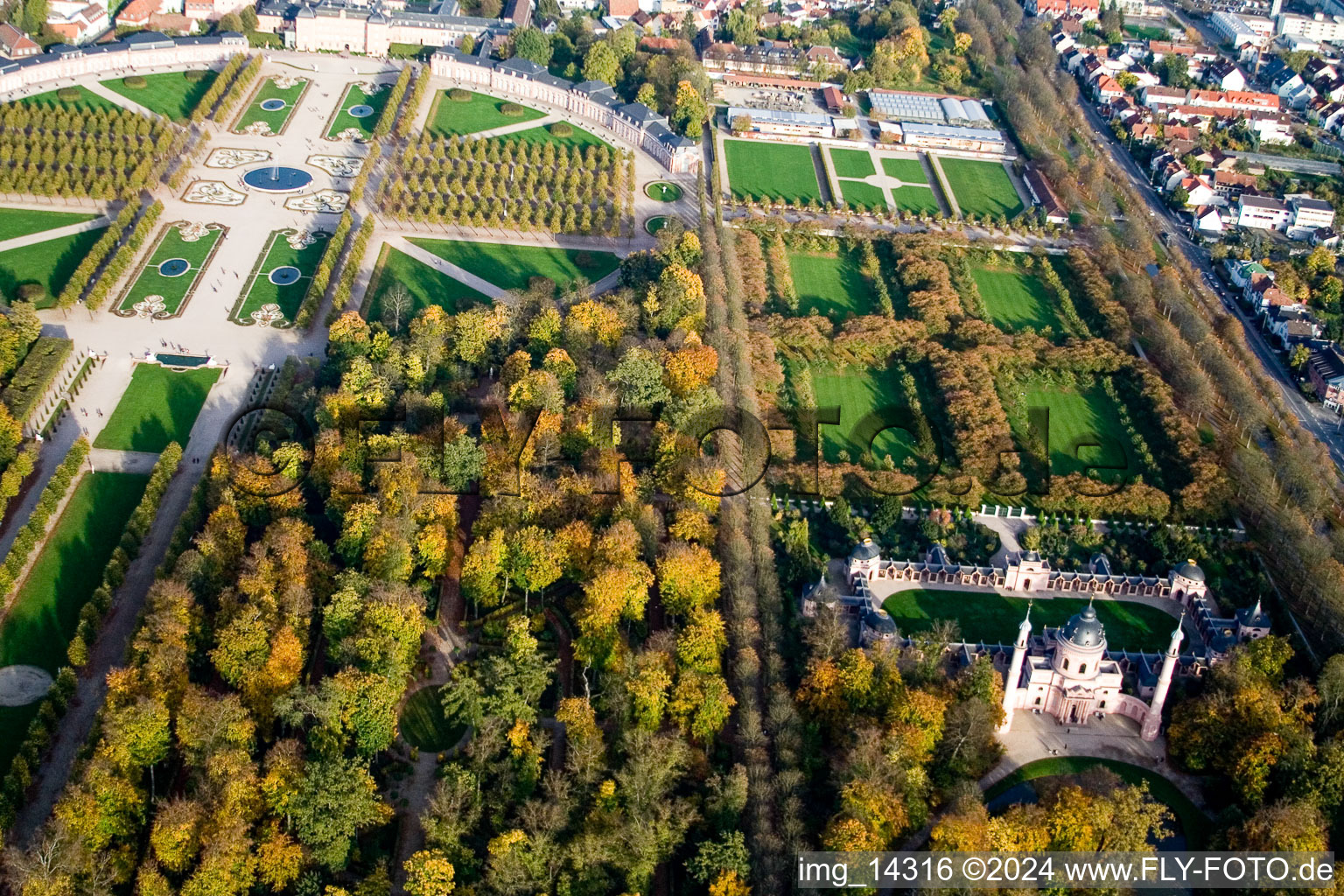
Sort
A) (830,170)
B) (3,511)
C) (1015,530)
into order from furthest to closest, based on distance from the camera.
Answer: (830,170) < (1015,530) < (3,511)

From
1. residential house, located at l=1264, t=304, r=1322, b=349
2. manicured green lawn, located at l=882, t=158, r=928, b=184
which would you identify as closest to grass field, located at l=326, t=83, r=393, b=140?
manicured green lawn, located at l=882, t=158, r=928, b=184

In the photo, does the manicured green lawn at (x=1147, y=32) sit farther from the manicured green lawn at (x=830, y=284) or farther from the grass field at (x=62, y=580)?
the grass field at (x=62, y=580)

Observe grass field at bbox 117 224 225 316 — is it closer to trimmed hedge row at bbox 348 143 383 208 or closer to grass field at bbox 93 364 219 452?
grass field at bbox 93 364 219 452

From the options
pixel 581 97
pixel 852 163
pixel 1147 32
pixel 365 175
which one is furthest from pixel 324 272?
pixel 1147 32

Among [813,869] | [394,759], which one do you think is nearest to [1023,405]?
[813,869]

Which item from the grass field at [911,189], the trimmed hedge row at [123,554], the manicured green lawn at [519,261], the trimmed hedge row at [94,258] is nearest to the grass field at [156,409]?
the trimmed hedge row at [123,554]

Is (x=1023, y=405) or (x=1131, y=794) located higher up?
(x=1131, y=794)

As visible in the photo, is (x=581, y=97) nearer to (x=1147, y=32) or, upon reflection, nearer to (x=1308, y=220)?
(x=1308, y=220)

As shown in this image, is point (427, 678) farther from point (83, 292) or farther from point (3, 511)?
point (83, 292)
